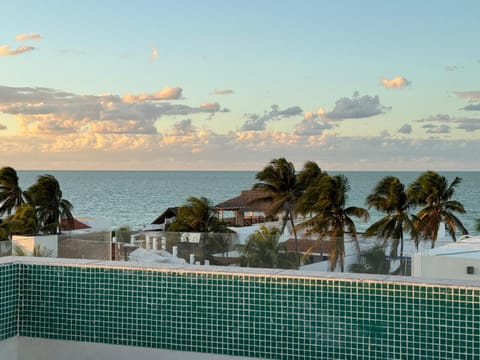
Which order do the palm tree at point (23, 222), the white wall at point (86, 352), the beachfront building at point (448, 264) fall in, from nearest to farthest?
the white wall at point (86, 352) < the beachfront building at point (448, 264) < the palm tree at point (23, 222)

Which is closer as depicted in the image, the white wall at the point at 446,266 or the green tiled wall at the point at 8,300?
the green tiled wall at the point at 8,300

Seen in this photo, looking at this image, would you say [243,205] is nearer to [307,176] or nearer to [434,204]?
[307,176]

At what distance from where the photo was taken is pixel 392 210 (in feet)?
92.3

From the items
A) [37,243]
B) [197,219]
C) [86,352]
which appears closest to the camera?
[86,352]

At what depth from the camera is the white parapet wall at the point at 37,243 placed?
8.93 meters

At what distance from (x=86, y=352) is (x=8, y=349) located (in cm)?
65

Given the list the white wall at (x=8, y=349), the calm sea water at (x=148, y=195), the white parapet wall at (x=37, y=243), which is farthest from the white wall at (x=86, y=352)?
the calm sea water at (x=148, y=195)

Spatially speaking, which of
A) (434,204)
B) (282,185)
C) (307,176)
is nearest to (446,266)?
(434,204)

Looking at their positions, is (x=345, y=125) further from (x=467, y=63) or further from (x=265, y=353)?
(x=265, y=353)

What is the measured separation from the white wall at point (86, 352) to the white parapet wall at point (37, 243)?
2206 mm

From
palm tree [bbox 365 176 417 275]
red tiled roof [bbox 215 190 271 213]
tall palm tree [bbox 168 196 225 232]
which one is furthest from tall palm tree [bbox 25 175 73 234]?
palm tree [bbox 365 176 417 275]

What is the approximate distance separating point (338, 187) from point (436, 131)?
2599cm

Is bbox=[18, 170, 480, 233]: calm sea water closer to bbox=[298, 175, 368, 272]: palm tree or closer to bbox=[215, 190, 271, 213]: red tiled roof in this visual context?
bbox=[215, 190, 271, 213]: red tiled roof

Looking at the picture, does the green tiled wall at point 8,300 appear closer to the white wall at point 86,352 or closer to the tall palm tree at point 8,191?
the white wall at point 86,352
